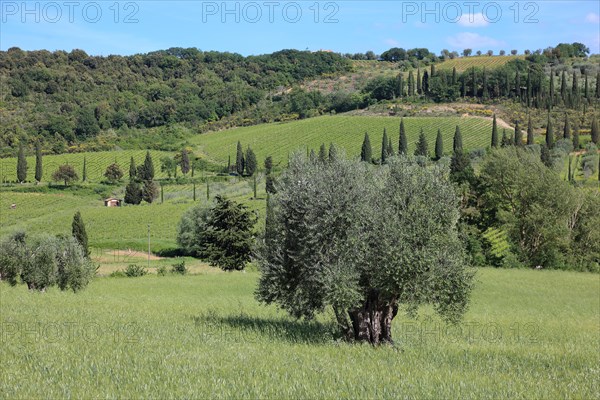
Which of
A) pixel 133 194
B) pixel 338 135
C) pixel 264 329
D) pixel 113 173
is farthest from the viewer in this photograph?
pixel 338 135

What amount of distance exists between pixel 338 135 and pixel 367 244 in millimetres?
143831

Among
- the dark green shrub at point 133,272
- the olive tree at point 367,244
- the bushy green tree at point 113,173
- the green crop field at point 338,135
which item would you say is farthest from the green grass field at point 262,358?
the green crop field at point 338,135

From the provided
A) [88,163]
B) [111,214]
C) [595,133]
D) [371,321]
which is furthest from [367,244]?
[88,163]

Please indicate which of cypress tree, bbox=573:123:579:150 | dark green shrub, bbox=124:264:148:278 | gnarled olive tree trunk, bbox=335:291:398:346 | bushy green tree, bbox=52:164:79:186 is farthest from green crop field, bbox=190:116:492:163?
gnarled olive tree trunk, bbox=335:291:398:346

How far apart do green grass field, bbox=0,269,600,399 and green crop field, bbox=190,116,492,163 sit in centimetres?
11070

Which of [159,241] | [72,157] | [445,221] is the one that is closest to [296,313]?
[445,221]

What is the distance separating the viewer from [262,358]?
16.5m

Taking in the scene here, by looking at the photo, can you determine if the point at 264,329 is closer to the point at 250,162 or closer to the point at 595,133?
the point at 250,162

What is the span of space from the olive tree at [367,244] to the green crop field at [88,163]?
127 meters

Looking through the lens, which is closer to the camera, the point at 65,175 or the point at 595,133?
the point at 65,175

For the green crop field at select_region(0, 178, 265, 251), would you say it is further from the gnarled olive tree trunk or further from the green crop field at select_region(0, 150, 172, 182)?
the gnarled olive tree trunk

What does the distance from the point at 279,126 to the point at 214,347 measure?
176 metres

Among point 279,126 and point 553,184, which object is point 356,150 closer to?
point 279,126

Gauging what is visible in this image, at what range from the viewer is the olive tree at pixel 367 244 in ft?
62.5
